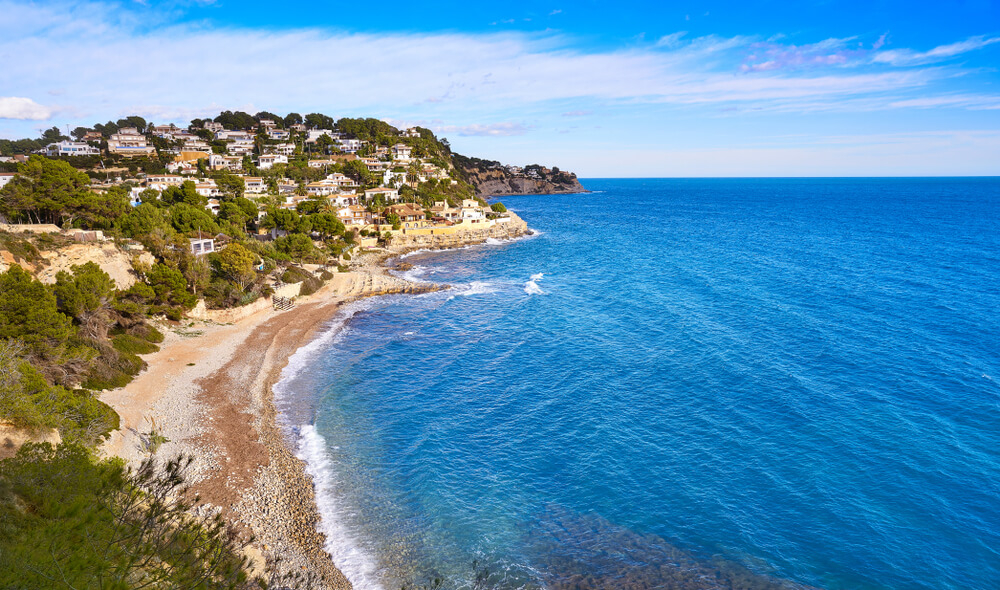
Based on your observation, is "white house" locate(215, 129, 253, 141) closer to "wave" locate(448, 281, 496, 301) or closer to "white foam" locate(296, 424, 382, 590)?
"wave" locate(448, 281, 496, 301)

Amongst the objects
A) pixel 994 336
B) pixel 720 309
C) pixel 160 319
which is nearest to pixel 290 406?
pixel 160 319

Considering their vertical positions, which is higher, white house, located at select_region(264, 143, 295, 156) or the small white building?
white house, located at select_region(264, 143, 295, 156)

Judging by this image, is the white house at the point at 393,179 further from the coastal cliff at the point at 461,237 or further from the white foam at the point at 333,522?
the white foam at the point at 333,522

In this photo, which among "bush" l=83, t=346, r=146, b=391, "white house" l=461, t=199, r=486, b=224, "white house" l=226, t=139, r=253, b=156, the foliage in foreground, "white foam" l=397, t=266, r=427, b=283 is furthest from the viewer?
"white house" l=226, t=139, r=253, b=156

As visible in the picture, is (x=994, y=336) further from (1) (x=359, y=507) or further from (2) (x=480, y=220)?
(2) (x=480, y=220)

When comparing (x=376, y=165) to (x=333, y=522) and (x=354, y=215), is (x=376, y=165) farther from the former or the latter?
(x=333, y=522)

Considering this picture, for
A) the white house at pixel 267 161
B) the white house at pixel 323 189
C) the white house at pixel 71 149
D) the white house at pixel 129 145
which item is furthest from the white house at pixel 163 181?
the white house at pixel 71 149

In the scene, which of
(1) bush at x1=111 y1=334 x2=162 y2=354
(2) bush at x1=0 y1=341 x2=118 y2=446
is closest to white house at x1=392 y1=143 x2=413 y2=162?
(1) bush at x1=111 y1=334 x2=162 y2=354
